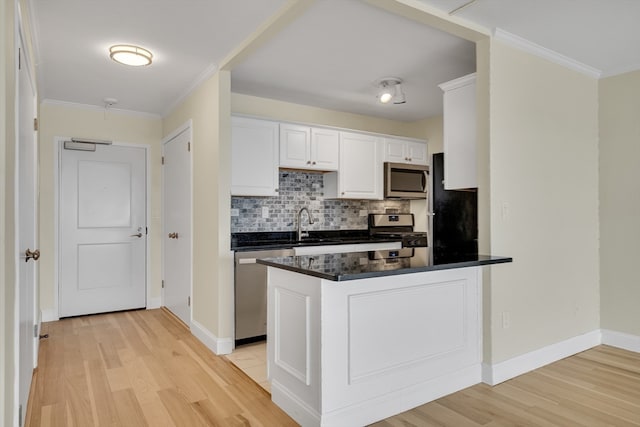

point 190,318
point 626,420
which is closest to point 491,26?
point 626,420

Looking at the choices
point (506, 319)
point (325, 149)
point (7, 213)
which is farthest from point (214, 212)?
point (506, 319)

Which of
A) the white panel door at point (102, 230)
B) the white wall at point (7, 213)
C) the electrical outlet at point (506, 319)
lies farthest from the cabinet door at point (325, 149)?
the white wall at point (7, 213)

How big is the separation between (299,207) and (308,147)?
0.76m

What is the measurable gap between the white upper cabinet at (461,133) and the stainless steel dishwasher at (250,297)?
1719 mm

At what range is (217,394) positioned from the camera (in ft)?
8.33

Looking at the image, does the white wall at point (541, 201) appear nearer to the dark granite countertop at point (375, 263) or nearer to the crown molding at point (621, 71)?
the crown molding at point (621, 71)

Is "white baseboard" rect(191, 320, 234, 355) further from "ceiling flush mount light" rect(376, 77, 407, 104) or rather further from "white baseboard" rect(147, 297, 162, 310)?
"ceiling flush mount light" rect(376, 77, 407, 104)

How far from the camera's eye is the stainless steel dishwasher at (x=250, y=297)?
3.46m

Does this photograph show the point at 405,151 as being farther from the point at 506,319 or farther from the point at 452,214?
the point at 506,319

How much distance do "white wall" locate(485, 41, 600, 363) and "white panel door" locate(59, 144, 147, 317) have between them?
3966mm

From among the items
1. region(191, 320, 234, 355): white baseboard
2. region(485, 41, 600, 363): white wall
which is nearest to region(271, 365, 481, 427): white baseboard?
region(485, 41, 600, 363): white wall

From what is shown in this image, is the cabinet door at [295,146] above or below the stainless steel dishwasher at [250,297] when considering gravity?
above

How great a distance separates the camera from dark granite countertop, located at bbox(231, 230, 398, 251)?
3918 mm

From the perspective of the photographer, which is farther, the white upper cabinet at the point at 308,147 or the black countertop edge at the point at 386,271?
the white upper cabinet at the point at 308,147
